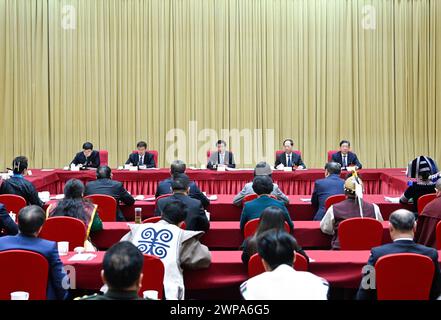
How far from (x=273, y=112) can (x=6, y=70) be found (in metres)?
5.19

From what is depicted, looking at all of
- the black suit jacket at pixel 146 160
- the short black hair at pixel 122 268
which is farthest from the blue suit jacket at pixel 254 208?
the black suit jacket at pixel 146 160

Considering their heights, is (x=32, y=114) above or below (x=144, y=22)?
below

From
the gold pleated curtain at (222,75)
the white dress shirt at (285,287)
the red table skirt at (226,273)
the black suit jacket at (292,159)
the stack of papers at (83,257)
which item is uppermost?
the gold pleated curtain at (222,75)

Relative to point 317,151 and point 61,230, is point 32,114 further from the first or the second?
point 61,230

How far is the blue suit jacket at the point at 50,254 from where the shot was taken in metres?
3.54

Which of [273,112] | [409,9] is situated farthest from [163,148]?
[409,9]

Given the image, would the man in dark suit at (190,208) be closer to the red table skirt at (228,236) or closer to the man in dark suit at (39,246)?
the red table skirt at (228,236)

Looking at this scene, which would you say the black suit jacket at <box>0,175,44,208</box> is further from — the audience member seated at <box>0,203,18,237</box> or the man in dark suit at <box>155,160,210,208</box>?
the audience member seated at <box>0,203,18,237</box>

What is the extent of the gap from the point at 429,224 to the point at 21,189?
13.3 feet

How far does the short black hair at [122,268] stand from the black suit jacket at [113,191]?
13.2 ft

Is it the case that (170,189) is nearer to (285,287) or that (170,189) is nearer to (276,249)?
(276,249)

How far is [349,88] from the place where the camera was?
39.2ft

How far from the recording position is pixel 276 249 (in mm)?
2924
